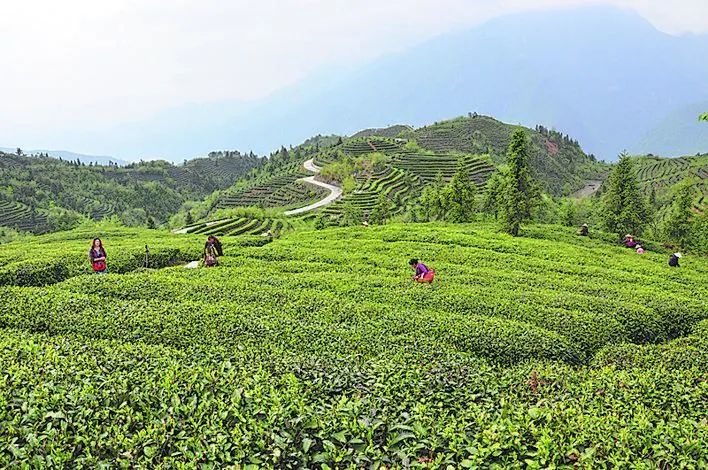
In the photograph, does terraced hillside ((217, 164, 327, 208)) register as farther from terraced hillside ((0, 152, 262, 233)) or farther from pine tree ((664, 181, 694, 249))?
pine tree ((664, 181, 694, 249))

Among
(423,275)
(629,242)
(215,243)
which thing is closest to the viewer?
(423,275)

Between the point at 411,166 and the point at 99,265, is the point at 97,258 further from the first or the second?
the point at 411,166

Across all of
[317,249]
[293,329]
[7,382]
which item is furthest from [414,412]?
[317,249]

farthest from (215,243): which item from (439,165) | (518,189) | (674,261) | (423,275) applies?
(439,165)

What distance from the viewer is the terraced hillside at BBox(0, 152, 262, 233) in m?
97.8

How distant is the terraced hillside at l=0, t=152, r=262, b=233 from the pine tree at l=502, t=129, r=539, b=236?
276 ft

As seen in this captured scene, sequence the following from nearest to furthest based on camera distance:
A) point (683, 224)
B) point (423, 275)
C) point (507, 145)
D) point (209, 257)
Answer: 1. point (423, 275)
2. point (209, 257)
3. point (683, 224)
4. point (507, 145)

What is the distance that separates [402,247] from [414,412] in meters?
15.0

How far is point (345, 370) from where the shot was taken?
631cm

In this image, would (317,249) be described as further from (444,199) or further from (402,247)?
(444,199)

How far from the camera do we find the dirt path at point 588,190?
110m

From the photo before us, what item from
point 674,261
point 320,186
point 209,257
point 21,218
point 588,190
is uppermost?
point 320,186

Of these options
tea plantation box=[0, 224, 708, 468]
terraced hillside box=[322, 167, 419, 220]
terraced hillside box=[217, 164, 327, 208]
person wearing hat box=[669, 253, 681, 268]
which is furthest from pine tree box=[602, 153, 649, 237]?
terraced hillside box=[217, 164, 327, 208]

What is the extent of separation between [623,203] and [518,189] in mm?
6621
